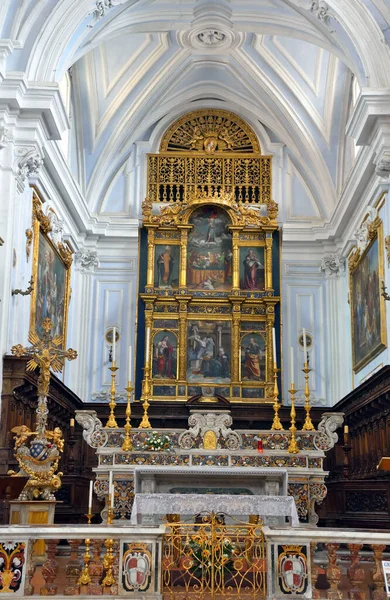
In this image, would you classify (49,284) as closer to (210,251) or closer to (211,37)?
(210,251)

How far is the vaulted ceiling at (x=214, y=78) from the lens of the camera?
54.9ft

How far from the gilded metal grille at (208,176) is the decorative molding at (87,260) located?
7.04 feet

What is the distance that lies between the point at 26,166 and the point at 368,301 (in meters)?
7.36

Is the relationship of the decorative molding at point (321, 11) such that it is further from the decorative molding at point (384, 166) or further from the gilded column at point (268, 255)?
the gilded column at point (268, 255)

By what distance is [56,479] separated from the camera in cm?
1104

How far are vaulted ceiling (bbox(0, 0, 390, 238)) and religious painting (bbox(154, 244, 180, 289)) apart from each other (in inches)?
66.8

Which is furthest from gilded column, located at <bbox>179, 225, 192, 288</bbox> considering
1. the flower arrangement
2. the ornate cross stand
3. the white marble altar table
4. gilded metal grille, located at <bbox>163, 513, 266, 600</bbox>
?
gilded metal grille, located at <bbox>163, 513, 266, 600</bbox>

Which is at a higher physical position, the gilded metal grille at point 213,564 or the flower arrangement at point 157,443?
the flower arrangement at point 157,443

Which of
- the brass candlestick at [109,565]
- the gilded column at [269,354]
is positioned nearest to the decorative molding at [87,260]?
the gilded column at [269,354]

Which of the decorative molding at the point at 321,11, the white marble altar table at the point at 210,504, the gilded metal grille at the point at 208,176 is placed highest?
the decorative molding at the point at 321,11

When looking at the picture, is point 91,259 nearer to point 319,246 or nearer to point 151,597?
point 319,246

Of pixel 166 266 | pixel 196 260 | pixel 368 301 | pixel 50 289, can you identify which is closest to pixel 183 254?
pixel 196 260

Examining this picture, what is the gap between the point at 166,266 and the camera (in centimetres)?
2089

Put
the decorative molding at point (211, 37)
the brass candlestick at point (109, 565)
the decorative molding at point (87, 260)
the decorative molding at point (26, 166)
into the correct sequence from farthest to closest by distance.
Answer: the decorative molding at point (87, 260) < the decorative molding at point (211, 37) < the decorative molding at point (26, 166) < the brass candlestick at point (109, 565)
